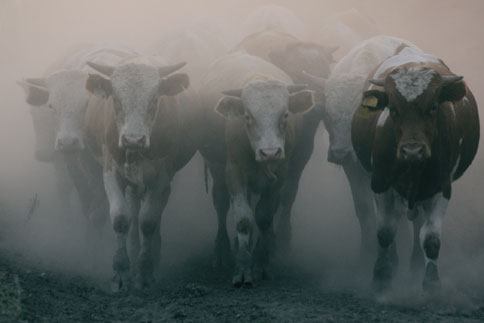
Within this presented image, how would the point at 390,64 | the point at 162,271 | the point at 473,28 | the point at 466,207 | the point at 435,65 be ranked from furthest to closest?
the point at 473,28
the point at 466,207
the point at 162,271
the point at 390,64
the point at 435,65

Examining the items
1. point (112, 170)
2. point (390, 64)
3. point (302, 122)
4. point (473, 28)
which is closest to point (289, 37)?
point (302, 122)

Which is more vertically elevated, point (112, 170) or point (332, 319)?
point (112, 170)

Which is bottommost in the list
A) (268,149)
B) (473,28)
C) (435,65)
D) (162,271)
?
(162,271)

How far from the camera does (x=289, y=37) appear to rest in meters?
10.9

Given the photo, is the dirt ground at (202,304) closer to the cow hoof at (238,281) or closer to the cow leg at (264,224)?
the cow hoof at (238,281)

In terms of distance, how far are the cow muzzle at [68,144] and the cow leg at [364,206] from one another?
3044mm

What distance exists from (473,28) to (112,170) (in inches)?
491

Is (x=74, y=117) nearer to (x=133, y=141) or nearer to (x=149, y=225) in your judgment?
(x=149, y=225)

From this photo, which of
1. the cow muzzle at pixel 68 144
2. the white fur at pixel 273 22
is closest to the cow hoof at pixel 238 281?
the cow muzzle at pixel 68 144

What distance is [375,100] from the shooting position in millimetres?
6863

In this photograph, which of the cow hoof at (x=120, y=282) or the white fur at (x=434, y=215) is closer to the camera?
the white fur at (x=434, y=215)

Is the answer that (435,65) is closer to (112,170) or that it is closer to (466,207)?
(112,170)

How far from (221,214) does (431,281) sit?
3122 millimetres

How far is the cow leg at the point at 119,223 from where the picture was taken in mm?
7582
